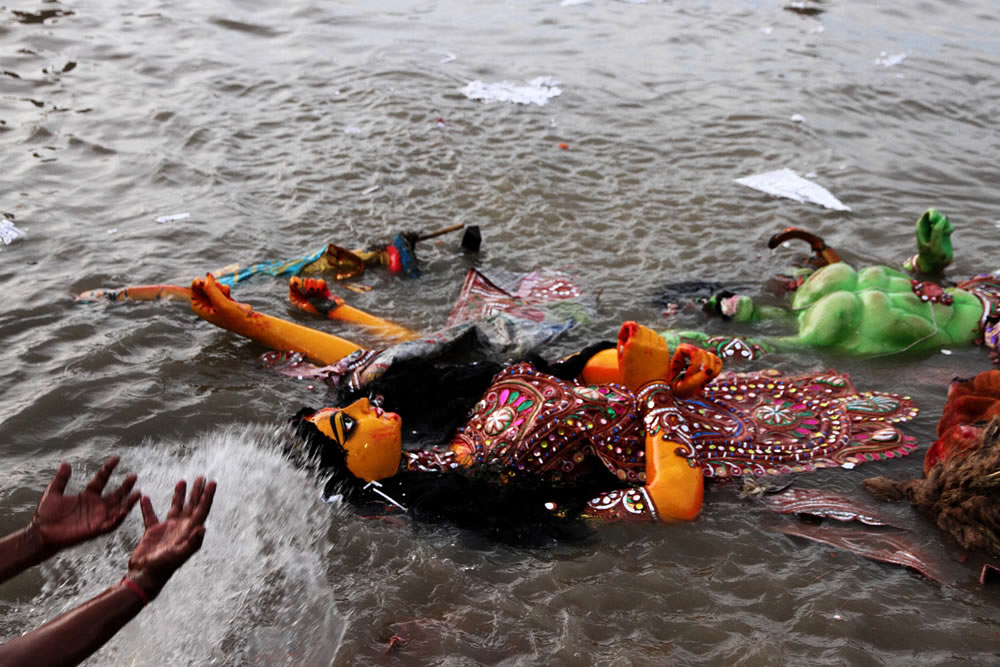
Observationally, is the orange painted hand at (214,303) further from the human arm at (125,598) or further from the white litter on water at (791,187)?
the white litter on water at (791,187)

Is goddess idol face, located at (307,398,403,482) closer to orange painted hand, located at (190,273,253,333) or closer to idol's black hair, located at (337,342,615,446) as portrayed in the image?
idol's black hair, located at (337,342,615,446)

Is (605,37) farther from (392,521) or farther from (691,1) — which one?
(392,521)

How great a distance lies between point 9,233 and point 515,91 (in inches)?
188

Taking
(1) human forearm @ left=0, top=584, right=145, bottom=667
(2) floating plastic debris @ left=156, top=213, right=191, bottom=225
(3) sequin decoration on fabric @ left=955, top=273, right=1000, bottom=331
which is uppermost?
(1) human forearm @ left=0, top=584, right=145, bottom=667

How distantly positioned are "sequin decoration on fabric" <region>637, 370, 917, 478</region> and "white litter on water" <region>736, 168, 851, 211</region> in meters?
2.63

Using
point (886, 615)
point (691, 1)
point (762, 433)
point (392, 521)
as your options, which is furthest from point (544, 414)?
point (691, 1)

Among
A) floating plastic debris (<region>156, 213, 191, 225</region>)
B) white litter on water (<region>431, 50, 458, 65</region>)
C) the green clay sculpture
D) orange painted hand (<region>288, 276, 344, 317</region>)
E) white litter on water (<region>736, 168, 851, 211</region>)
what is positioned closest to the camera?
the green clay sculpture

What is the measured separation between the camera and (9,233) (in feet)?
17.0

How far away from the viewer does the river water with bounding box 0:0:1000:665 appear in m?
2.68

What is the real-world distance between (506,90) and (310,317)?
172 inches

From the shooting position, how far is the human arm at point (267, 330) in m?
3.89

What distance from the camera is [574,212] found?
591 cm

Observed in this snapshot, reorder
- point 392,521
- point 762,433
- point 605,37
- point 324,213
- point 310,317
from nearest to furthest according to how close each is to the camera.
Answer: point 392,521, point 762,433, point 310,317, point 324,213, point 605,37

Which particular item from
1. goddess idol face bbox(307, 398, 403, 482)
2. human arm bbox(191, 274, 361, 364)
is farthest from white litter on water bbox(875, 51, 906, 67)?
goddess idol face bbox(307, 398, 403, 482)
